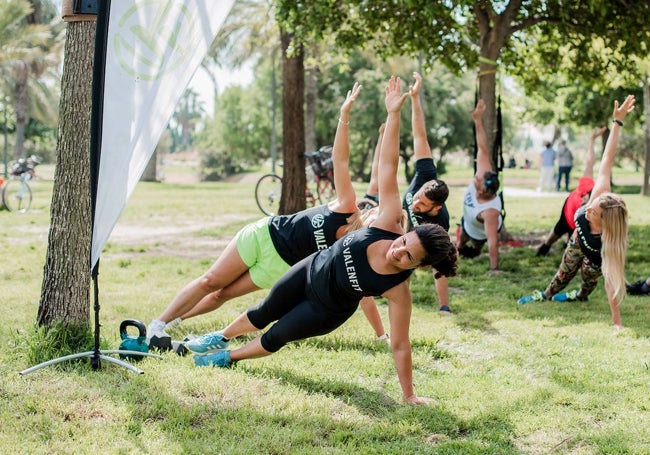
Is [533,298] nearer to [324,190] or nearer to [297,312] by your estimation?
[297,312]

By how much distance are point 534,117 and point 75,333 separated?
2794cm

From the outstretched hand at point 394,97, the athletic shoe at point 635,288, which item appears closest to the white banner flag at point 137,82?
the outstretched hand at point 394,97

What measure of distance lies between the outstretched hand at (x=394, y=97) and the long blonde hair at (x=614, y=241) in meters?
2.59

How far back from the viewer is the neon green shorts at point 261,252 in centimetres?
545

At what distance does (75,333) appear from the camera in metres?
5.34

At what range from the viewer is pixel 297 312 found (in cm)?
470

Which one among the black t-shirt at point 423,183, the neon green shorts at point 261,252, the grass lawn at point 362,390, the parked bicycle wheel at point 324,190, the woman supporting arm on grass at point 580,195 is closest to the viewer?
the grass lawn at point 362,390

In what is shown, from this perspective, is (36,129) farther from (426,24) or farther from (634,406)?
(634,406)

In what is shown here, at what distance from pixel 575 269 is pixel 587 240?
1.80 ft

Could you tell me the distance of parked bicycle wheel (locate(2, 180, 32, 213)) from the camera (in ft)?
55.4

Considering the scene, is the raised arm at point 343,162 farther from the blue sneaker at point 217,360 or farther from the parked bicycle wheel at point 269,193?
the parked bicycle wheel at point 269,193

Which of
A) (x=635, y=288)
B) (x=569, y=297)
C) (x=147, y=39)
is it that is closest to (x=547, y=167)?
(x=635, y=288)

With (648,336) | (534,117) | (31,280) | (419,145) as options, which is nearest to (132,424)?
(419,145)

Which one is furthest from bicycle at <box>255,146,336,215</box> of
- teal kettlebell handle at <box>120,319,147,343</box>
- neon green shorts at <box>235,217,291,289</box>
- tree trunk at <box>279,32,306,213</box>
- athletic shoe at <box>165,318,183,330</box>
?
teal kettlebell handle at <box>120,319,147,343</box>
